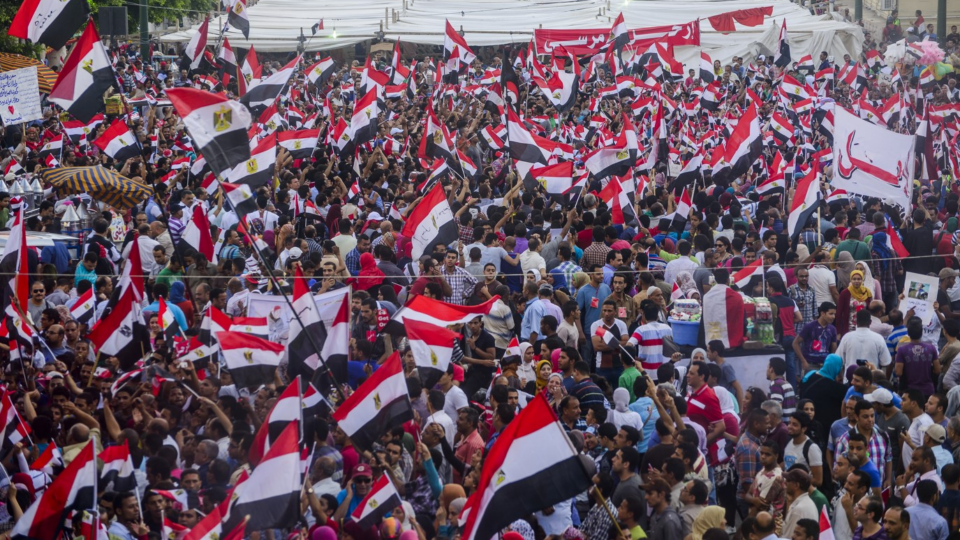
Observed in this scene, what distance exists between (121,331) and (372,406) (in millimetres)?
3322

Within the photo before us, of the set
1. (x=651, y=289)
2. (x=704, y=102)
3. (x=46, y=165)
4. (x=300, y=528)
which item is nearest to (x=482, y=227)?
(x=651, y=289)

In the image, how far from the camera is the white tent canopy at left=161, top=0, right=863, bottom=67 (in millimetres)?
35406

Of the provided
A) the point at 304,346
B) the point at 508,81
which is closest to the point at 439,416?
the point at 304,346

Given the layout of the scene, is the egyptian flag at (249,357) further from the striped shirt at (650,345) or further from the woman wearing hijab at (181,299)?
the striped shirt at (650,345)

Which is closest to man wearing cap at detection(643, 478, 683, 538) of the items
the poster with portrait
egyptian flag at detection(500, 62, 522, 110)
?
the poster with portrait

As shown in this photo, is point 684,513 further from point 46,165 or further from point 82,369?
point 46,165

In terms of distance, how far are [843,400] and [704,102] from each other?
15451mm

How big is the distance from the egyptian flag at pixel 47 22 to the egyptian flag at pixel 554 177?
5783 millimetres

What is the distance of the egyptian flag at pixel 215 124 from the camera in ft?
32.0

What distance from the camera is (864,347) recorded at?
35.4 feet

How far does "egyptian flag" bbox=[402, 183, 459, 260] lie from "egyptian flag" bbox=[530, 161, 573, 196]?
138 inches

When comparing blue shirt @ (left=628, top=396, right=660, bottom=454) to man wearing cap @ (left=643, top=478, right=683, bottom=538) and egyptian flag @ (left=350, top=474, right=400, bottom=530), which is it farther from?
egyptian flag @ (left=350, top=474, right=400, bottom=530)

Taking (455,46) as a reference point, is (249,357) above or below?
below

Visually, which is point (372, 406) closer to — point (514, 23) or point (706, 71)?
point (706, 71)
